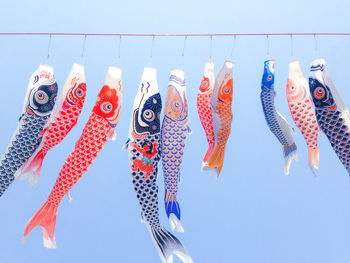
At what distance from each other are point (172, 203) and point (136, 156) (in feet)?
1.25

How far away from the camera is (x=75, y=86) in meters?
2.35

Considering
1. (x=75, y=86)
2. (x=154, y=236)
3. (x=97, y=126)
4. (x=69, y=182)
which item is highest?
(x=75, y=86)

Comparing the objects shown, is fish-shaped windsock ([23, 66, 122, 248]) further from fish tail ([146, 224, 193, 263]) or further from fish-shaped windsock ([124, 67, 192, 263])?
fish tail ([146, 224, 193, 263])

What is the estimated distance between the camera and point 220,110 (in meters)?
2.36

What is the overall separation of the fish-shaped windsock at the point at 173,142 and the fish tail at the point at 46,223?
733mm

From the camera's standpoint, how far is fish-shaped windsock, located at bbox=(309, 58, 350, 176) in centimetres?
221

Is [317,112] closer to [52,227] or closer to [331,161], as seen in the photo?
[331,161]

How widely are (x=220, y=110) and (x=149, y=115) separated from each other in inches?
18.7

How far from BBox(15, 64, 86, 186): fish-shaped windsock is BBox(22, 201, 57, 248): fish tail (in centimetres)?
21

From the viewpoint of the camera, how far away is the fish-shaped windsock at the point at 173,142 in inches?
89.6

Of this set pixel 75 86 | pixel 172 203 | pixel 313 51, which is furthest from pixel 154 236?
pixel 313 51

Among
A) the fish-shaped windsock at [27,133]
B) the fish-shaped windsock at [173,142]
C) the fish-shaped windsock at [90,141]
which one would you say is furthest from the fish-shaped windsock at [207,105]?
the fish-shaped windsock at [27,133]

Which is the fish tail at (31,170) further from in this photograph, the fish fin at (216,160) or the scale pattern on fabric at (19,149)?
the fish fin at (216,160)

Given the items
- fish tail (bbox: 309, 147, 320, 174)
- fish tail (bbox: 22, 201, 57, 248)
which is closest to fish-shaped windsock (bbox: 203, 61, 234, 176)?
fish tail (bbox: 309, 147, 320, 174)
